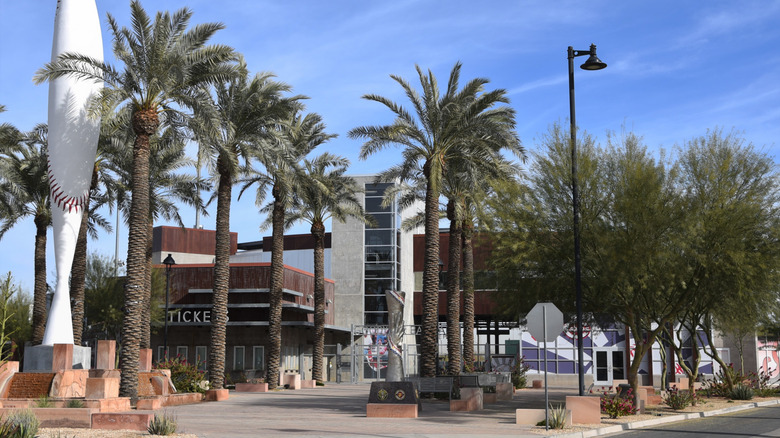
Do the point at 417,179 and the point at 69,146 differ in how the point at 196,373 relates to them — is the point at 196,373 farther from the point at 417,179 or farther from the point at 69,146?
the point at 417,179

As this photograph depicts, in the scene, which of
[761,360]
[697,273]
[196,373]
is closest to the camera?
[697,273]

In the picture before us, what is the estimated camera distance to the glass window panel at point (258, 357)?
5166 cm

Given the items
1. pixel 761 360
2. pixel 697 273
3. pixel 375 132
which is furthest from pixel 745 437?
pixel 761 360

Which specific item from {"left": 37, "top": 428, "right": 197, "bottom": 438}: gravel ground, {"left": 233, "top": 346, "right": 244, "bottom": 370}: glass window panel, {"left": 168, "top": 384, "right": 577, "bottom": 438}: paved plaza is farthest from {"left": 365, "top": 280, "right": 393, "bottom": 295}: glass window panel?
{"left": 37, "top": 428, "right": 197, "bottom": 438}: gravel ground

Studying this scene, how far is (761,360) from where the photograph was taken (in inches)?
2003

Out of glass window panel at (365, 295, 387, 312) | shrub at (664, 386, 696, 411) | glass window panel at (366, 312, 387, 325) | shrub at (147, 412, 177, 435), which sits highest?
glass window panel at (365, 295, 387, 312)

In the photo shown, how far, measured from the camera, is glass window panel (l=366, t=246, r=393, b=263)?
205 ft

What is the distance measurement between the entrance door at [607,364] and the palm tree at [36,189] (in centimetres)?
3299

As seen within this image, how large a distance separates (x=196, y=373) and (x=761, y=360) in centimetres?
3665

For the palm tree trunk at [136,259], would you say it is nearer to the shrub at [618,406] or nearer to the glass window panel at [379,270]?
the shrub at [618,406]

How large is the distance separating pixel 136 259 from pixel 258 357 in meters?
26.6

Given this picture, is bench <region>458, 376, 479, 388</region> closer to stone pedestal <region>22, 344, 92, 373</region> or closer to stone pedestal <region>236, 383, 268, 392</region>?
stone pedestal <region>22, 344, 92, 373</region>

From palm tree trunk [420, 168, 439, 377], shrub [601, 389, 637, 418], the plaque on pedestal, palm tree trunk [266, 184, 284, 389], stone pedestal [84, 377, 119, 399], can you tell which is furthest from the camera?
palm tree trunk [266, 184, 284, 389]

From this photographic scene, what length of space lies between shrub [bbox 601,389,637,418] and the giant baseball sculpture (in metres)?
18.4
